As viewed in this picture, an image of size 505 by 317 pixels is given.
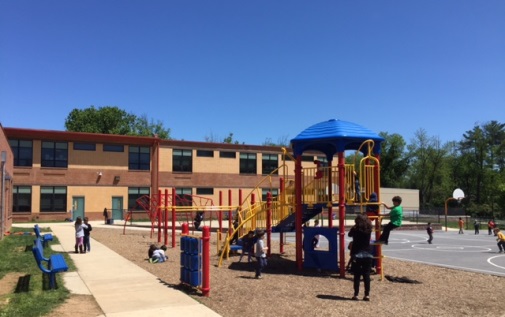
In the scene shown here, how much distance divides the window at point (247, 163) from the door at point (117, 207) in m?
13.7

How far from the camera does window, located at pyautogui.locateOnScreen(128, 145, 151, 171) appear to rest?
150 feet

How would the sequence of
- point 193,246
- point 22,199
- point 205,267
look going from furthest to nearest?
point 22,199 → point 193,246 → point 205,267

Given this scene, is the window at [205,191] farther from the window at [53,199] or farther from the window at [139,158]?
the window at [53,199]

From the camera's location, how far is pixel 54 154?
138 feet

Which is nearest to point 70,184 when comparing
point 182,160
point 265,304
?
point 182,160

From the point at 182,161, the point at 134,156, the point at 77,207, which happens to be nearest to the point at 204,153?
the point at 182,161

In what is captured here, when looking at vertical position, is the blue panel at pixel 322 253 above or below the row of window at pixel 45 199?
below

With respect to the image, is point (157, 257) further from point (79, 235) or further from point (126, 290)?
point (126, 290)

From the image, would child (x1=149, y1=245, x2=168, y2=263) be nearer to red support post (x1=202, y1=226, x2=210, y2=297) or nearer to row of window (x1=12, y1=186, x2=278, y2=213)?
red support post (x1=202, y1=226, x2=210, y2=297)

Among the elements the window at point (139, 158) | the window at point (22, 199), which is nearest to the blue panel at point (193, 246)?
the window at point (22, 199)

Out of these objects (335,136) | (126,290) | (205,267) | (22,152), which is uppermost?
(22,152)

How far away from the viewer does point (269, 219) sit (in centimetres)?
1636

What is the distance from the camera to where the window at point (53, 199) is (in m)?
41.4

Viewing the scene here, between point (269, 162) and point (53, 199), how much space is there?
23.2m
